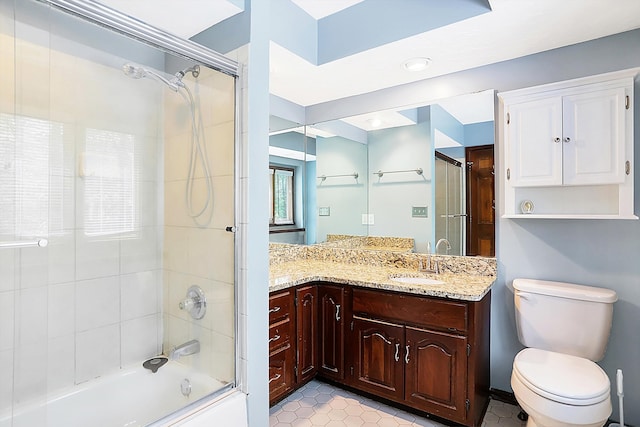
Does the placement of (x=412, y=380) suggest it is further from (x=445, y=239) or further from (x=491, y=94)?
(x=491, y=94)

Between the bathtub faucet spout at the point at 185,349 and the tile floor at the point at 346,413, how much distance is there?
2.25ft

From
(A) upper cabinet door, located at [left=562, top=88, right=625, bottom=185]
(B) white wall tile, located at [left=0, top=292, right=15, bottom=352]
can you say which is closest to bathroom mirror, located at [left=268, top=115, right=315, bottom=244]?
(B) white wall tile, located at [left=0, top=292, right=15, bottom=352]

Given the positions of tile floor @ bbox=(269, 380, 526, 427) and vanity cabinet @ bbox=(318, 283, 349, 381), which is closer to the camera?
tile floor @ bbox=(269, 380, 526, 427)

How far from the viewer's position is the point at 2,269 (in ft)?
4.80

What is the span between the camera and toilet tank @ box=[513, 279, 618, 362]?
6.03 ft

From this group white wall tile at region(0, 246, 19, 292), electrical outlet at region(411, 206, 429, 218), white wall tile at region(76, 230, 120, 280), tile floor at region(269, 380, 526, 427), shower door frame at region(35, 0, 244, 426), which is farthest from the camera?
electrical outlet at region(411, 206, 429, 218)

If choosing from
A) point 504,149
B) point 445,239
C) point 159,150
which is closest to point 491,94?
point 504,149

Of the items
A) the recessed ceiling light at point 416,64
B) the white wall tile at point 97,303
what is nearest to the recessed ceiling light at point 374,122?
the recessed ceiling light at point 416,64

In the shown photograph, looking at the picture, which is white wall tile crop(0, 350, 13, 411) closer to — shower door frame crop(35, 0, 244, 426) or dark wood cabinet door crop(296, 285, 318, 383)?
shower door frame crop(35, 0, 244, 426)

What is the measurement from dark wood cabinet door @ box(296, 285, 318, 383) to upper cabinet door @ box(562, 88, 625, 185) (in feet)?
5.64

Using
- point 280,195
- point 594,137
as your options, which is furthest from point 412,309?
point 280,195

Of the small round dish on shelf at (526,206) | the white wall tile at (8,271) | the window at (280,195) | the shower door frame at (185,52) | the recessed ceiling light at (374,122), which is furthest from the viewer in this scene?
the window at (280,195)

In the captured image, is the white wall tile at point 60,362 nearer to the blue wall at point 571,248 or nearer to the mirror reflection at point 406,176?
the mirror reflection at point 406,176

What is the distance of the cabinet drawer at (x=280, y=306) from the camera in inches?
81.4
